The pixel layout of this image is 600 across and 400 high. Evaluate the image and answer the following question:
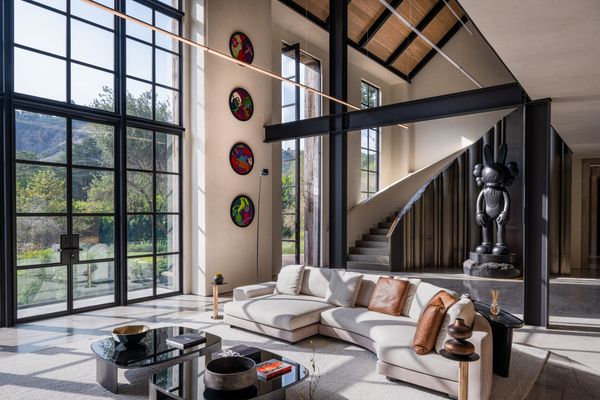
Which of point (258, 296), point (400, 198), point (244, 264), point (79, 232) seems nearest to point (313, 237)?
point (244, 264)

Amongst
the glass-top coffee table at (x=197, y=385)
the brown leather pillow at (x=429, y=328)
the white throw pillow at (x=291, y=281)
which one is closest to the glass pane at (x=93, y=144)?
the white throw pillow at (x=291, y=281)

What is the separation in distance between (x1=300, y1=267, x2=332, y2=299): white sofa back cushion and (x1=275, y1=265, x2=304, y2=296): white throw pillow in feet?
0.26

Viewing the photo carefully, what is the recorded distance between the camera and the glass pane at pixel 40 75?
590cm

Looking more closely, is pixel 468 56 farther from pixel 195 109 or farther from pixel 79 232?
pixel 79 232

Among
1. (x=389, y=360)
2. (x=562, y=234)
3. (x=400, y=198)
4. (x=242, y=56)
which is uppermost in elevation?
Answer: (x=242, y=56)

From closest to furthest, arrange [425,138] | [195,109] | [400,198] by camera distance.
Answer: [195,109] < [400,198] < [425,138]

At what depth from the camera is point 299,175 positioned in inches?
419

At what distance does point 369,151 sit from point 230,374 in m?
11.4

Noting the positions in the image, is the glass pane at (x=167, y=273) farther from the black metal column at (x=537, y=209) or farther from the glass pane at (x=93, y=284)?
the black metal column at (x=537, y=209)

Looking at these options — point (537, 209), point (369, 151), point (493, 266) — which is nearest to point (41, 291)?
point (537, 209)

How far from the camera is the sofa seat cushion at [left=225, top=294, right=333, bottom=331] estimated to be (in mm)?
4984

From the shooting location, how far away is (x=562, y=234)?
10.1 meters

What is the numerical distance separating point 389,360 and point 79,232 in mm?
5061

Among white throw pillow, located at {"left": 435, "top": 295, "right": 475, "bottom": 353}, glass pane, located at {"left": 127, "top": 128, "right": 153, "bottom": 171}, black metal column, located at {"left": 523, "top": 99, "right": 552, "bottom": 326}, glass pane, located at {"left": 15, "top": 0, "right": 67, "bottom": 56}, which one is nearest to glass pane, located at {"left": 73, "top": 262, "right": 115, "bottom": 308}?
glass pane, located at {"left": 127, "top": 128, "right": 153, "bottom": 171}
